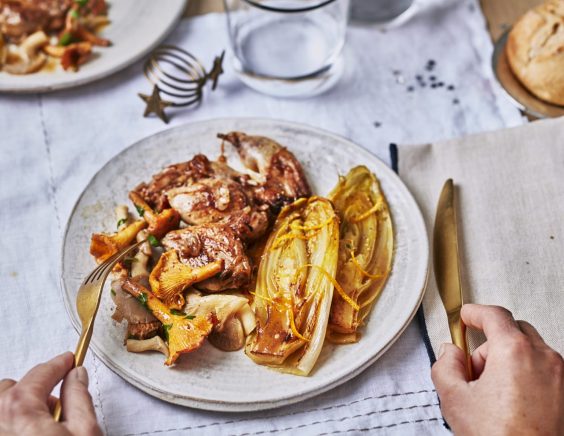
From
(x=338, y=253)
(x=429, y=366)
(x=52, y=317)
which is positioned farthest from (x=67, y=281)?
(x=429, y=366)

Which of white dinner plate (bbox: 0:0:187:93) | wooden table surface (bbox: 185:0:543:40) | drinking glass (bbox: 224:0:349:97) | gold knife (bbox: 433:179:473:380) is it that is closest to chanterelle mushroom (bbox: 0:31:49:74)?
white dinner plate (bbox: 0:0:187:93)

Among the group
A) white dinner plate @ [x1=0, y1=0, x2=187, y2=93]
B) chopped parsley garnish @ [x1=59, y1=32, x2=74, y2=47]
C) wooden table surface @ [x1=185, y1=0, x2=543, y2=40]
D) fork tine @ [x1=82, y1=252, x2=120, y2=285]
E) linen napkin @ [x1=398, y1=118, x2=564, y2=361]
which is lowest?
linen napkin @ [x1=398, y1=118, x2=564, y2=361]

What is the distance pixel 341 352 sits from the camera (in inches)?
82.1

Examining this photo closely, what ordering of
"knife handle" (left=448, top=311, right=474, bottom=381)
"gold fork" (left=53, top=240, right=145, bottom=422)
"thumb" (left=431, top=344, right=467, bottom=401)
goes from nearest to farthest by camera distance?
"thumb" (left=431, top=344, right=467, bottom=401) → "gold fork" (left=53, top=240, right=145, bottom=422) → "knife handle" (left=448, top=311, right=474, bottom=381)

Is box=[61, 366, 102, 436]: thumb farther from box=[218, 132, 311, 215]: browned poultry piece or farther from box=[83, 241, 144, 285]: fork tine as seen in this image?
box=[218, 132, 311, 215]: browned poultry piece

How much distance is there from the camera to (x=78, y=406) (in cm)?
177

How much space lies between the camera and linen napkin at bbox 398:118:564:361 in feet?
7.45

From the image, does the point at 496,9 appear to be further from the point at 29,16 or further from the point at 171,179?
the point at 29,16

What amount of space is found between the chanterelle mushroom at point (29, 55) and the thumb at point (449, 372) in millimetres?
2088

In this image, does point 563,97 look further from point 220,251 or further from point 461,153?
point 220,251

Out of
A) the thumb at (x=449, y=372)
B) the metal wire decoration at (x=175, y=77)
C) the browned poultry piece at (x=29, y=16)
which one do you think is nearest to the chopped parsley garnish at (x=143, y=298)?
the thumb at (x=449, y=372)

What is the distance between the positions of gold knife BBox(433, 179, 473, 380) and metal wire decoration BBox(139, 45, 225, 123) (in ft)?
3.75

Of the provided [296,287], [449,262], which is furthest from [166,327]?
[449,262]

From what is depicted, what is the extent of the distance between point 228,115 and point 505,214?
4.04 ft
